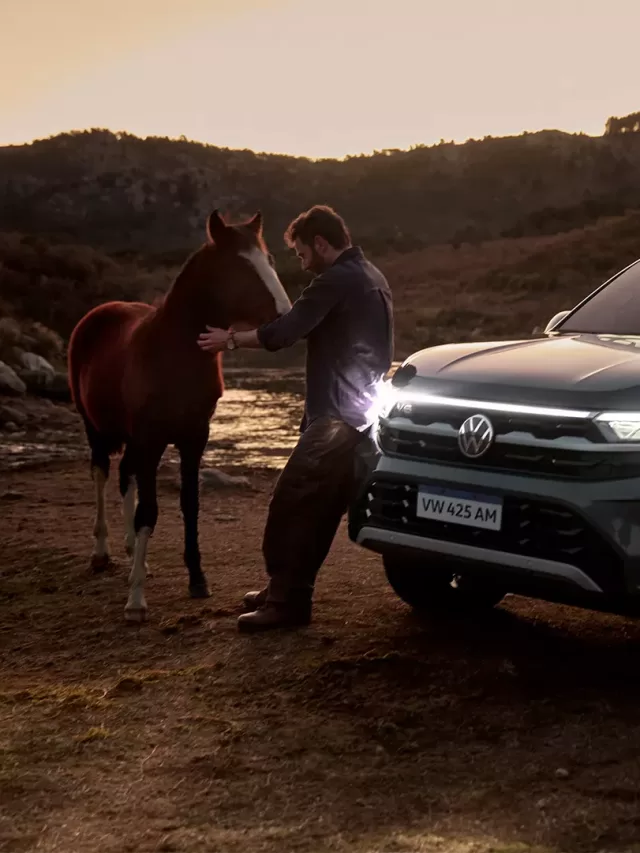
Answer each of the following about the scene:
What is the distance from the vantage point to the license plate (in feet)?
14.3

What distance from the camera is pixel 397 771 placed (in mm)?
3912

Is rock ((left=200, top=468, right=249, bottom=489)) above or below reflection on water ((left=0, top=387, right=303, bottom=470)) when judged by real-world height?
above

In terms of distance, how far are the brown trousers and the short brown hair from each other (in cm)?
93

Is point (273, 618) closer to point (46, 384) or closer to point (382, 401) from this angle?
point (382, 401)

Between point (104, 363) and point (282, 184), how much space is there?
324ft

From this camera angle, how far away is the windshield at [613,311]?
5.58m

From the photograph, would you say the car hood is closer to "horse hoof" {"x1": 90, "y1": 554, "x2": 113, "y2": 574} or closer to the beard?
the beard

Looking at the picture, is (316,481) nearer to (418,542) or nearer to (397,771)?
(418,542)

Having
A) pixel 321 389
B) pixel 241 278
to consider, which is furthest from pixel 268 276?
pixel 321 389

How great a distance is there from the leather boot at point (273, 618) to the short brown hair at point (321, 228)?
6.09 feet

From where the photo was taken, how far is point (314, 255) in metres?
5.75

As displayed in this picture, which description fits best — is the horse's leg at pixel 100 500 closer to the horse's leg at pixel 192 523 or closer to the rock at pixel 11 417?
the horse's leg at pixel 192 523

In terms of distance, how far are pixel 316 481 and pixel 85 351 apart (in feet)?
9.70

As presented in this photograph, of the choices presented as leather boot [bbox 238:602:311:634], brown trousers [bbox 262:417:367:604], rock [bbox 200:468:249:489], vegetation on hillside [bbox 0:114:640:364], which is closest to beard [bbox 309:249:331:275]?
brown trousers [bbox 262:417:367:604]
